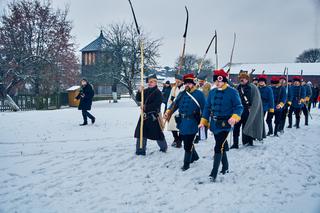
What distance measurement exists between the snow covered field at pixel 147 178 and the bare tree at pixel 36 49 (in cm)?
1486

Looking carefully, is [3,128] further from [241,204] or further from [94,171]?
[241,204]

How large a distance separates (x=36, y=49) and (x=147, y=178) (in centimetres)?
2105

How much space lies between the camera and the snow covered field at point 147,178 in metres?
3.92

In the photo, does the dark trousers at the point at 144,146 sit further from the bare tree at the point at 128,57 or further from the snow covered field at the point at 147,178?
the bare tree at the point at 128,57

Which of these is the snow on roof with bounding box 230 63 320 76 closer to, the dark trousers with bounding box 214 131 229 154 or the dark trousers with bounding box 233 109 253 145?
the dark trousers with bounding box 233 109 253 145

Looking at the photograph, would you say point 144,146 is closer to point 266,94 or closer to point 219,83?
point 219,83

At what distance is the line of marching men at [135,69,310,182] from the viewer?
5.04 m

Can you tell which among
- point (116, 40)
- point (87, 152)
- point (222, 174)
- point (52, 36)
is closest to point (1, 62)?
point (52, 36)

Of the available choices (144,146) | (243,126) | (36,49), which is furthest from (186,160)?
(36,49)

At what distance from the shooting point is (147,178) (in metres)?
5.04

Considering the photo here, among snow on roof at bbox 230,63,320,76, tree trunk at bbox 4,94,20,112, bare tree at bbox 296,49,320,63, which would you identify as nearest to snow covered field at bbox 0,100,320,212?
tree trunk at bbox 4,94,20,112

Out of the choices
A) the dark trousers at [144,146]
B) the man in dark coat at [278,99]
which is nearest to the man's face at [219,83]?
the dark trousers at [144,146]

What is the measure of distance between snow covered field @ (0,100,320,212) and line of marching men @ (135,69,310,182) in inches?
14.3

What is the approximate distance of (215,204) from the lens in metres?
3.92
